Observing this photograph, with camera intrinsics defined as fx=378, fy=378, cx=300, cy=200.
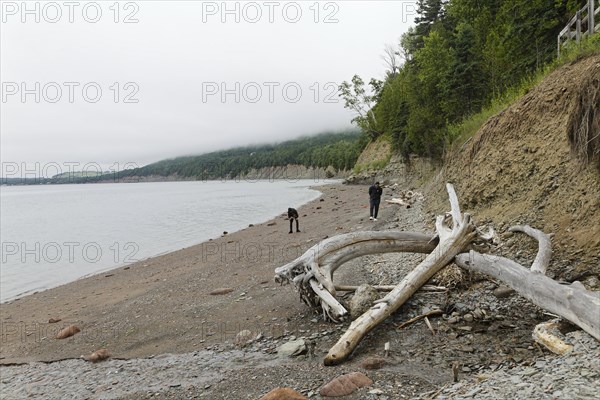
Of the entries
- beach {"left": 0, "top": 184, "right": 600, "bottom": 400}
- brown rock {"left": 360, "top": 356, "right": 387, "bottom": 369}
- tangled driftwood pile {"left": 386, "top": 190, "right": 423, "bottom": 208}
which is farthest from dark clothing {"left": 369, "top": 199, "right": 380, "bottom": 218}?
brown rock {"left": 360, "top": 356, "right": 387, "bottom": 369}

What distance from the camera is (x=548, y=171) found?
8.44m

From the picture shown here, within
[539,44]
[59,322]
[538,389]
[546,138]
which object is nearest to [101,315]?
[59,322]

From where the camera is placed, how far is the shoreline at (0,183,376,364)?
747 cm

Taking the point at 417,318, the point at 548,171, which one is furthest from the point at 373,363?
the point at 548,171

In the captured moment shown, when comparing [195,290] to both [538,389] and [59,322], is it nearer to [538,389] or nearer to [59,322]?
[59,322]

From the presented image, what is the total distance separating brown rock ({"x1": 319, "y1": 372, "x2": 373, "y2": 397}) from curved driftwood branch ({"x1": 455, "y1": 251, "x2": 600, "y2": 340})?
232 centimetres

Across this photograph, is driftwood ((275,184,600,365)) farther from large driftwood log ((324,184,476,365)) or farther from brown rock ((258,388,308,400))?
brown rock ((258,388,308,400))

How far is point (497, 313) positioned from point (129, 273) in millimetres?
14498

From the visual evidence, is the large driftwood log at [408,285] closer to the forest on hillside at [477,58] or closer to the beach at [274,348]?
the beach at [274,348]

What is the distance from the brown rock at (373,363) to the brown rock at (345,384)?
12.8 inches

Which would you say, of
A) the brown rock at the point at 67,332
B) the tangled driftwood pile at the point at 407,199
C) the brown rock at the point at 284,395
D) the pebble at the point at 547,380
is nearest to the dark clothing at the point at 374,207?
the tangled driftwood pile at the point at 407,199

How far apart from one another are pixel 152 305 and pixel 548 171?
1005 cm

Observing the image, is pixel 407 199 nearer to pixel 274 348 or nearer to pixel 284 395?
pixel 274 348

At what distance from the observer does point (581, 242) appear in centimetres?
651
